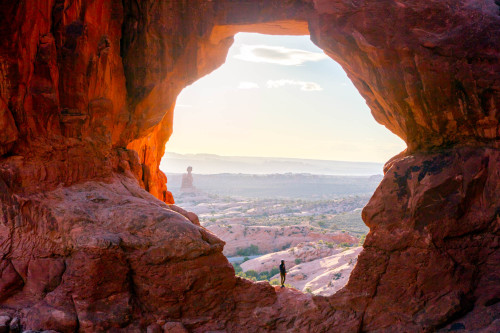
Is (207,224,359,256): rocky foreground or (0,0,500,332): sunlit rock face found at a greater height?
(0,0,500,332): sunlit rock face

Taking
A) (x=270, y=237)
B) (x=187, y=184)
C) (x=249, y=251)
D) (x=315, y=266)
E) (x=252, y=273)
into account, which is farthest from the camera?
(x=187, y=184)

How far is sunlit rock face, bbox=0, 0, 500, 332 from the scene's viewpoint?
9.27 meters

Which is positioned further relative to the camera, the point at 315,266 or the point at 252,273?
the point at 252,273

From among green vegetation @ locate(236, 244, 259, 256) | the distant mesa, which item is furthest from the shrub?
the distant mesa

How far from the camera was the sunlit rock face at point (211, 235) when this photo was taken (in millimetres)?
9273

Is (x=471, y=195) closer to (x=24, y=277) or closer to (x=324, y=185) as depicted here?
(x=24, y=277)

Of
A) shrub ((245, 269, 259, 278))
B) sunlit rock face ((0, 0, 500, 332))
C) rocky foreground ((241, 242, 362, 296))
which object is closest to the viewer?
sunlit rock face ((0, 0, 500, 332))

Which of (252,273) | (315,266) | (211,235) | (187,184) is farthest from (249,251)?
(187,184)

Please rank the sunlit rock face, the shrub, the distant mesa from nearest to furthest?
the sunlit rock face, the shrub, the distant mesa

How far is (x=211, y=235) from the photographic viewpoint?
10.5 meters

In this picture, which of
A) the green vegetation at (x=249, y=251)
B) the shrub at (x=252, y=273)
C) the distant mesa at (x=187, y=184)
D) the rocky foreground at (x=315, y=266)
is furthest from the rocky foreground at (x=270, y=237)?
the distant mesa at (x=187, y=184)

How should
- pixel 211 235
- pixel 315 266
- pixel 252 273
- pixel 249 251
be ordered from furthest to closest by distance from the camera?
pixel 249 251, pixel 252 273, pixel 315 266, pixel 211 235

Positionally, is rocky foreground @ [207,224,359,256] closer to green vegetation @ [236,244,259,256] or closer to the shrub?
green vegetation @ [236,244,259,256]

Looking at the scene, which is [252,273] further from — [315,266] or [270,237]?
[270,237]
